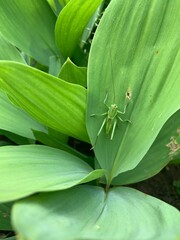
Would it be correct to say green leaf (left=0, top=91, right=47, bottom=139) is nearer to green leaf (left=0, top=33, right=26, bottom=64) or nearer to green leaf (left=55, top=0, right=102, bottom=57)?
green leaf (left=0, top=33, right=26, bottom=64)

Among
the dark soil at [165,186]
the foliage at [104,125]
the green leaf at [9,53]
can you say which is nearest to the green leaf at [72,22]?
the foliage at [104,125]

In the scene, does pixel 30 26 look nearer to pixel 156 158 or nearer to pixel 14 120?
pixel 14 120

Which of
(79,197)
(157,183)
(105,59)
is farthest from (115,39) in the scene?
(157,183)

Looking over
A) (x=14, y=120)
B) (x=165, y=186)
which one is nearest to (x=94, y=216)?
(x=14, y=120)

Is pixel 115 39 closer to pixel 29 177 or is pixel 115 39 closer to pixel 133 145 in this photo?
pixel 133 145

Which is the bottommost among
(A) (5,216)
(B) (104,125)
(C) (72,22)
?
(A) (5,216)

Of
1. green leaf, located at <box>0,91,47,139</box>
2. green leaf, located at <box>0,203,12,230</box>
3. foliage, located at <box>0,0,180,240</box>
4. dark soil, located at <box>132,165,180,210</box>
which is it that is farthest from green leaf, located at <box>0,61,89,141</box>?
dark soil, located at <box>132,165,180,210</box>
